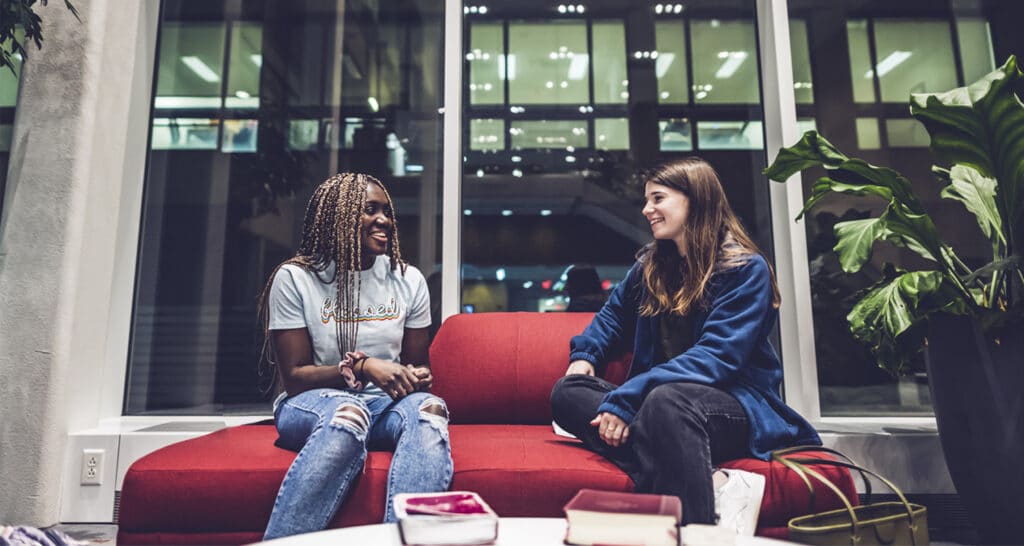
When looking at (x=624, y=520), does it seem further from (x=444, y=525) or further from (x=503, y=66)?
(x=503, y=66)

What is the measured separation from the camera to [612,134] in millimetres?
3447

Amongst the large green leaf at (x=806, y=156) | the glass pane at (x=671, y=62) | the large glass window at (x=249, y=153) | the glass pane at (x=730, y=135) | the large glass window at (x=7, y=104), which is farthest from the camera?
the glass pane at (x=671, y=62)

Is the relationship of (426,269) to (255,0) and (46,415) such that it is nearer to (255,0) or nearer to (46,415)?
(46,415)

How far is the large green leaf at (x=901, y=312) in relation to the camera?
171 cm

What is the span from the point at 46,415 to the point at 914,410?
139 inches

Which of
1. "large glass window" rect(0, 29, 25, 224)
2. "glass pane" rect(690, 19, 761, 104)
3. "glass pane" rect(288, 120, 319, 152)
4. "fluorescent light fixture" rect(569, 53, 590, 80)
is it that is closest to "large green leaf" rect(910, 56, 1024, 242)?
"glass pane" rect(690, 19, 761, 104)

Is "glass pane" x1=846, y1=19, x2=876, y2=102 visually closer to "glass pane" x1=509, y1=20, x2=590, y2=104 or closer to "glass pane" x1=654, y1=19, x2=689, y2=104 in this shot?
"glass pane" x1=654, y1=19, x2=689, y2=104

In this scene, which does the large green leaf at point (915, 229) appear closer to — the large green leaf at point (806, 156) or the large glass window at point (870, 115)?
the large green leaf at point (806, 156)

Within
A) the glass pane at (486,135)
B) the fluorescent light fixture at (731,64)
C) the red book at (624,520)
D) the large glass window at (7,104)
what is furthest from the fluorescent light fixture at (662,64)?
the red book at (624,520)

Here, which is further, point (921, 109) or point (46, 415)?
point (46, 415)

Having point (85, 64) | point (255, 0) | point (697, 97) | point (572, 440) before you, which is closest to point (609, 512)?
point (572, 440)

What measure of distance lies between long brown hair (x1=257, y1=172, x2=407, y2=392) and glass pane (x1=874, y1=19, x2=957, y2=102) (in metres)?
2.74

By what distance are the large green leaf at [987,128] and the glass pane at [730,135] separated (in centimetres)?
113

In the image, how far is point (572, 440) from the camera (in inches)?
71.2
